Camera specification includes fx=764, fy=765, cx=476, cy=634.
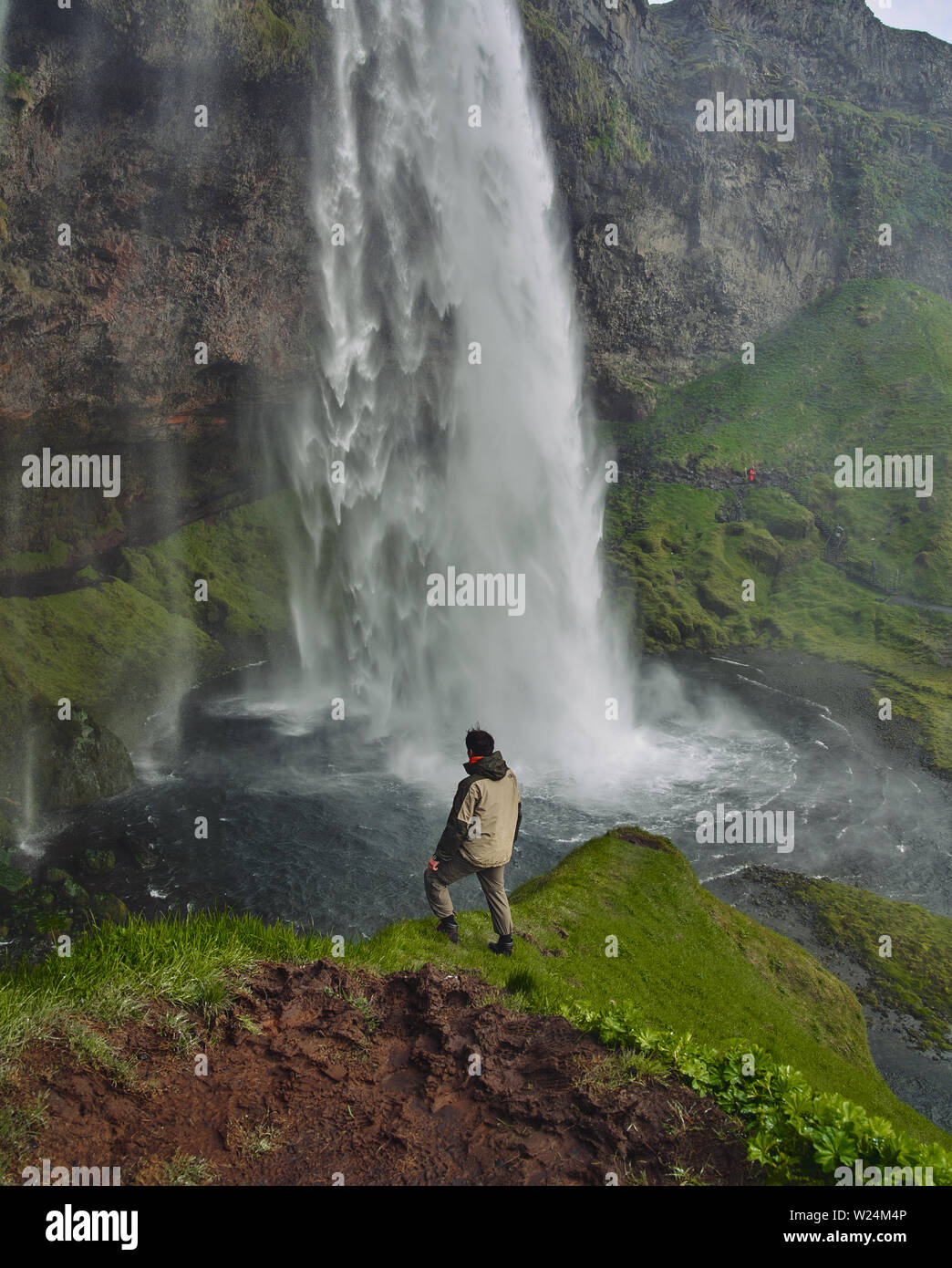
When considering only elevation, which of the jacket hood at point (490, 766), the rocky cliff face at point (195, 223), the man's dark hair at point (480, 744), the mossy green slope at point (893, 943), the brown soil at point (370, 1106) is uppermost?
the rocky cliff face at point (195, 223)

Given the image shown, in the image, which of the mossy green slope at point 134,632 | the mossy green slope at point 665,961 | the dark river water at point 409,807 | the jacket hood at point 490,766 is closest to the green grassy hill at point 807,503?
the dark river water at point 409,807

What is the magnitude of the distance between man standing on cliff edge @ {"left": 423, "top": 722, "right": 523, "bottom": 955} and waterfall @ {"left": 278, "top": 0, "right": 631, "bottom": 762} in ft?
84.2

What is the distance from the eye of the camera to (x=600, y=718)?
117 feet

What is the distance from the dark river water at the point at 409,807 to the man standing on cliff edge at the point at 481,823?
9.85 metres

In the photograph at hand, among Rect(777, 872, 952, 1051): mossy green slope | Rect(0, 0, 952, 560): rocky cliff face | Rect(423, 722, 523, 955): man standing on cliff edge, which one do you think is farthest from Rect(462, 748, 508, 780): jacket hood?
Rect(0, 0, 952, 560): rocky cliff face

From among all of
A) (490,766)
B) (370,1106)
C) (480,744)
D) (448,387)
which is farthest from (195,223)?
(370,1106)

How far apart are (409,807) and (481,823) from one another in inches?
675

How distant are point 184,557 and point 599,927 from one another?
46.1m

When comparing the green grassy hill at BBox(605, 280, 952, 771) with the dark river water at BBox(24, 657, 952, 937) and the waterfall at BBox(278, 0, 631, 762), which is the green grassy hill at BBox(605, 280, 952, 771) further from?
the waterfall at BBox(278, 0, 631, 762)

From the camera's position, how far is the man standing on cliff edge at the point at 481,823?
9125 millimetres

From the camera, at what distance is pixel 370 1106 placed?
20.4 ft

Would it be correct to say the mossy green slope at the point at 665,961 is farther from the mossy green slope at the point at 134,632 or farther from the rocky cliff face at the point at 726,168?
the rocky cliff face at the point at 726,168
